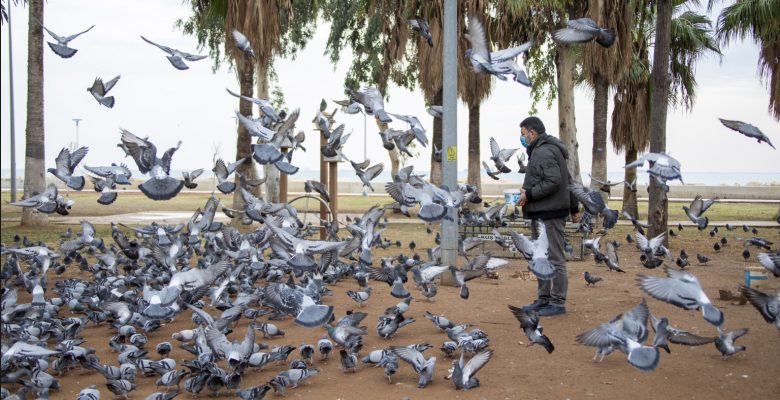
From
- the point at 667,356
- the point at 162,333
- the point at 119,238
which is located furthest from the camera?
the point at 119,238

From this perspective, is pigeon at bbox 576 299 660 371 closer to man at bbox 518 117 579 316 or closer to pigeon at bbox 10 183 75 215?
man at bbox 518 117 579 316

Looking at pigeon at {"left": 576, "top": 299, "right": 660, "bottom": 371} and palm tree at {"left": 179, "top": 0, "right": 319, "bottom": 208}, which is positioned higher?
palm tree at {"left": 179, "top": 0, "right": 319, "bottom": 208}

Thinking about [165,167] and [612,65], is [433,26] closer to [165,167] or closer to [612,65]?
[612,65]

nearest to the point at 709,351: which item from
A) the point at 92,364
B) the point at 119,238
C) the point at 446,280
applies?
the point at 446,280

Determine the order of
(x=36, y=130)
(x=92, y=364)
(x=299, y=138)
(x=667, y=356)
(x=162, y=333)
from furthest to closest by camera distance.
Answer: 1. (x=36, y=130)
2. (x=299, y=138)
3. (x=162, y=333)
4. (x=667, y=356)
5. (x=92, y=364)

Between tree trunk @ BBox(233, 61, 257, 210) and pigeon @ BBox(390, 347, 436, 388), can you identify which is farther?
tree trunk @ BBox(233, 61, 257, 210)

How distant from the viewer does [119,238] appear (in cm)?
924

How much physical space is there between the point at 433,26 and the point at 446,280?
9.48m

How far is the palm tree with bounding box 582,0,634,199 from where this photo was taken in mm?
16312

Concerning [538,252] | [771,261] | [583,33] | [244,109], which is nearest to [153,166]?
[538,252]

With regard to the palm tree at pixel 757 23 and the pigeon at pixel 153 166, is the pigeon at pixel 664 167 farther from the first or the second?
the palm tree at pixel 757 23

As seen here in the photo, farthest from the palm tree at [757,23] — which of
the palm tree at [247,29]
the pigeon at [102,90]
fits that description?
the pigeon at [102,90]

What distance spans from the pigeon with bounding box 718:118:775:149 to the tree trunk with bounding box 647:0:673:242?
5922 mm

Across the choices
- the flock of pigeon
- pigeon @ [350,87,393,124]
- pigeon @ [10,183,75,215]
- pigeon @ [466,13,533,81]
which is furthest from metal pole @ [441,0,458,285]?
pigeon @ [10,183,75,215]
